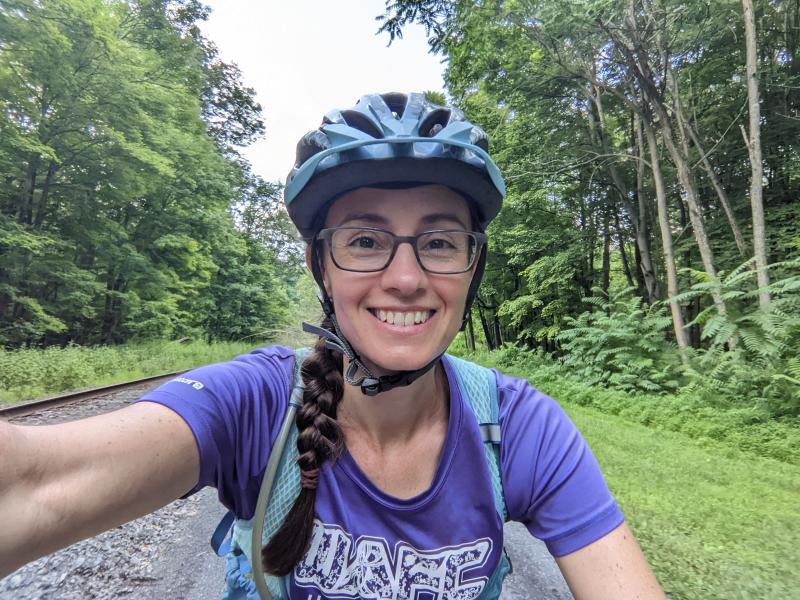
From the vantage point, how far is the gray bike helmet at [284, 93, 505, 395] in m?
1.40

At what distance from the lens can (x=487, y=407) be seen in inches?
56.2

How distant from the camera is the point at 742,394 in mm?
7121

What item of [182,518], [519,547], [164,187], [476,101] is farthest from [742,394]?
[164,187]

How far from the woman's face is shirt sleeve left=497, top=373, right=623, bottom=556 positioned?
0.37 meters

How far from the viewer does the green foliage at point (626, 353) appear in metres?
9.13

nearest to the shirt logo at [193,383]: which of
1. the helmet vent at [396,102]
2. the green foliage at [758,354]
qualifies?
the helmet vent at [396,102]

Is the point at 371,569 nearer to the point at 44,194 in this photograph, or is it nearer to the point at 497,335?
the point at 44,194

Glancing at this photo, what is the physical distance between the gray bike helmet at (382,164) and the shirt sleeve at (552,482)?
0.37 meters

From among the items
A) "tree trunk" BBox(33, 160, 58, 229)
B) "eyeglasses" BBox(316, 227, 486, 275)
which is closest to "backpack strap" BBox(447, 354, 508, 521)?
"eyeglasses" BBox(316, 227, 486, 275)

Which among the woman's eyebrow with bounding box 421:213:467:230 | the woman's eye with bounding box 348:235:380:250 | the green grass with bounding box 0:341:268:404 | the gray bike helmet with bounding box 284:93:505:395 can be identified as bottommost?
the green grass with bounding box 0:341:268:404

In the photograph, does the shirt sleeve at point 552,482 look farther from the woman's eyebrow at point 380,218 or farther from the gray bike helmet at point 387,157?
the gray bike helmet at point 387,157

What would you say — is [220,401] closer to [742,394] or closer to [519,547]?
[519,547]

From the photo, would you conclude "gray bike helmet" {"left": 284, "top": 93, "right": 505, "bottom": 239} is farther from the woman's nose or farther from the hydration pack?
the hydration pack

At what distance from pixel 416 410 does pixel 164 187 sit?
2028 cm
